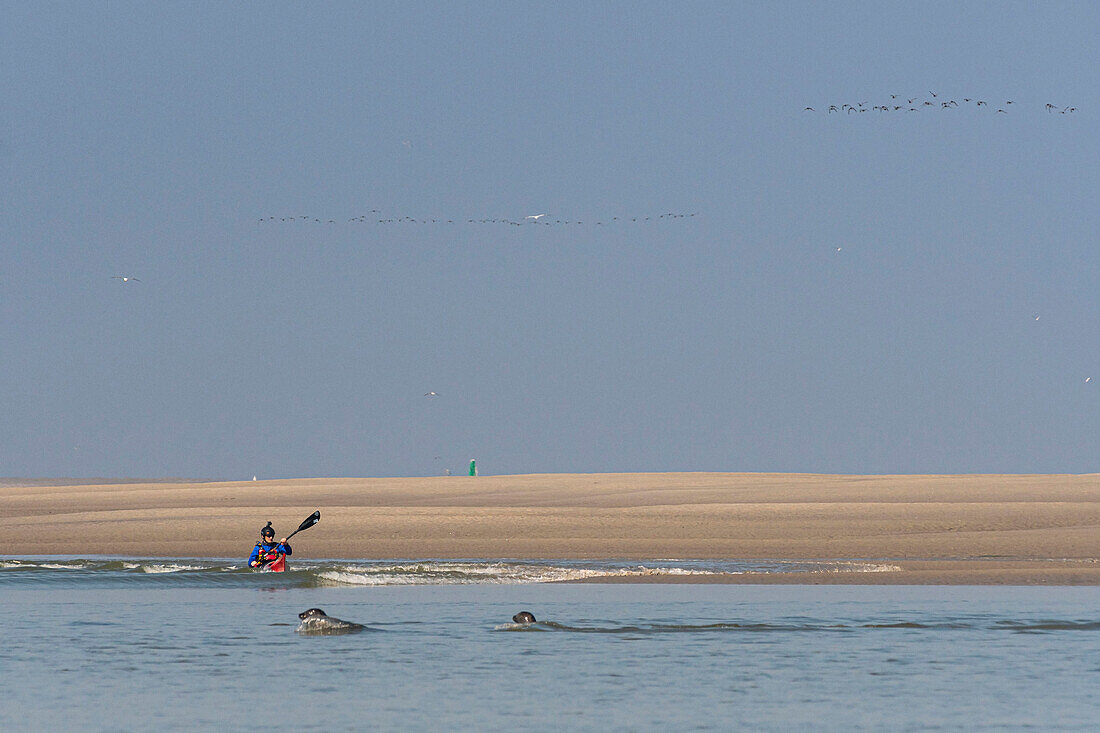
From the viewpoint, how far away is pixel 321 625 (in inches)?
707

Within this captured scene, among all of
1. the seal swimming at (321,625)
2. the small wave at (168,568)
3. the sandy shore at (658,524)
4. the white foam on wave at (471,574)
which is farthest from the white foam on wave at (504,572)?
the seal swimming at (321,625)

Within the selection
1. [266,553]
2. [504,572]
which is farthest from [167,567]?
[504,572]

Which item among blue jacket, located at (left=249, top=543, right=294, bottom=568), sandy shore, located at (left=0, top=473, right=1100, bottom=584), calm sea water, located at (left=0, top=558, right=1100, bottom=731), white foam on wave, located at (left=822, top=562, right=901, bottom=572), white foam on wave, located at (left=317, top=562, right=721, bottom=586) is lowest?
calm sea water, located at (left=0, top=558, right=1100, bottom=731)

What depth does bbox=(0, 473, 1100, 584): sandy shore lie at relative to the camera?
2906 centimetres

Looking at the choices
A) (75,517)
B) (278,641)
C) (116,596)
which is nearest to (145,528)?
(75,517)

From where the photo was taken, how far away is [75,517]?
42.3m

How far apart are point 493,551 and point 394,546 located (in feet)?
8.56

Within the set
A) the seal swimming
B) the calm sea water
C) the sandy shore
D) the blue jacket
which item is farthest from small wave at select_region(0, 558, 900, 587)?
the seal swimming

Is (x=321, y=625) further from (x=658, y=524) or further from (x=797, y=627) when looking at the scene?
(x=658, y=524)

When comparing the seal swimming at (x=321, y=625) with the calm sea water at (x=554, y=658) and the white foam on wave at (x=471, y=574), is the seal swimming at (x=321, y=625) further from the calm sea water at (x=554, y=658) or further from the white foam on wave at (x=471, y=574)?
the white foam on wave at (x=471, y=574)

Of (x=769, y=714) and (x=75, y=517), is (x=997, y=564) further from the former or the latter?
(x=75, y=517)

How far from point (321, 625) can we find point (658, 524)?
19.1 m

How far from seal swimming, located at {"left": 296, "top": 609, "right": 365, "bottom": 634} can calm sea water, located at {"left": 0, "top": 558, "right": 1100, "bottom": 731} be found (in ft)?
0.71

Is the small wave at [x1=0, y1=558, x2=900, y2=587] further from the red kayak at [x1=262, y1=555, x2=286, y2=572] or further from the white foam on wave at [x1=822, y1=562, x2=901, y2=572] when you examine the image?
the red kayak at [x1=262, y1=555, x2=286, y2=572]
